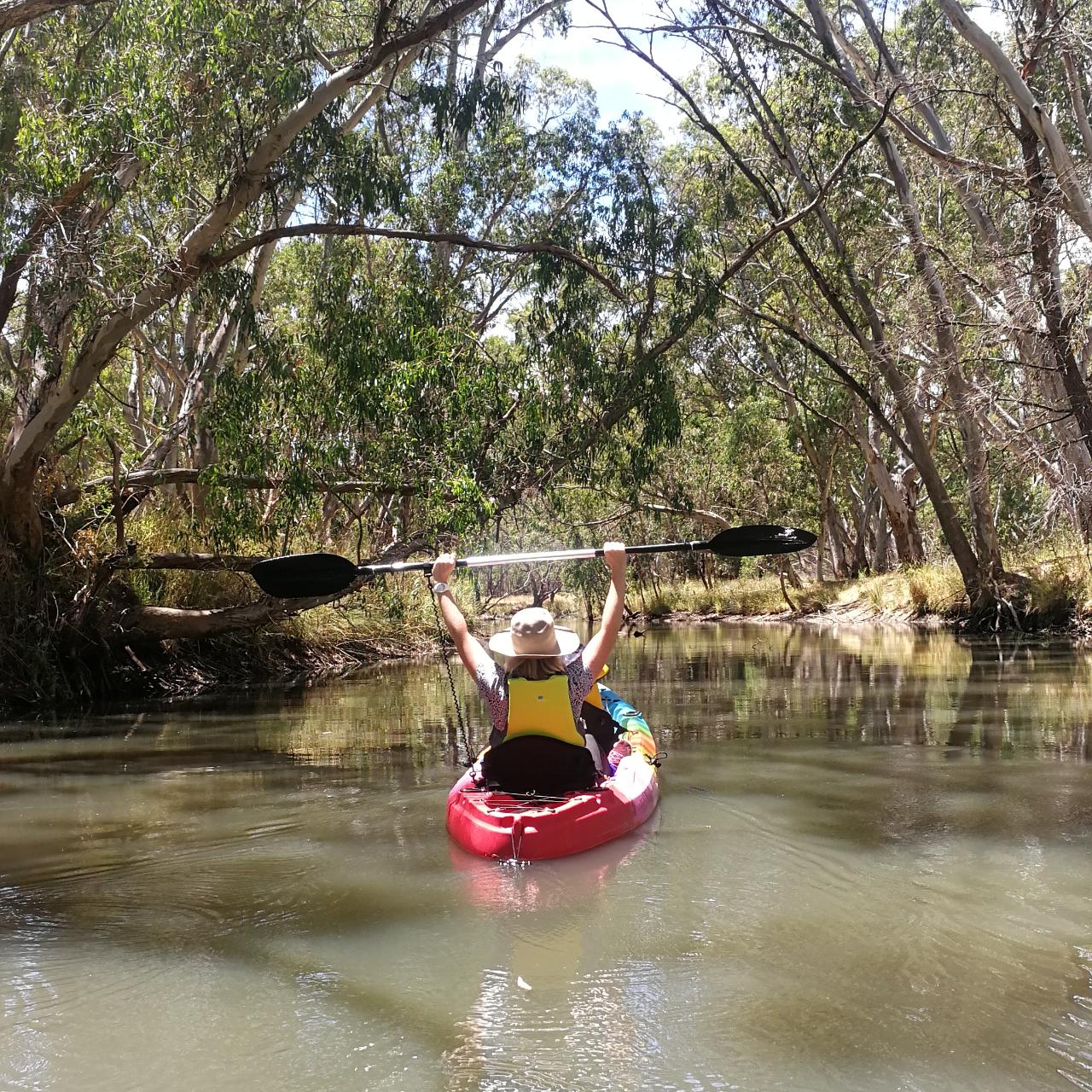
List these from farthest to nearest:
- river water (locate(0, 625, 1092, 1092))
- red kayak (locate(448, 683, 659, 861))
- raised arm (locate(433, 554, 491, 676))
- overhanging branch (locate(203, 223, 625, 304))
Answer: overhanging branch (locate(203, 223, 625, 304)) < raised arm (locate(433, 554, 491, 676)) < red kayak (locate(448, 683, 659, 861)) < river water (locate(0, 625, 1092, 1092))

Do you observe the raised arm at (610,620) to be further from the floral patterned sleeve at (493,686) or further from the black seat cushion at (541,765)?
the black seat cushion at (541,765)

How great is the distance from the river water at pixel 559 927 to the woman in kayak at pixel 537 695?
53cm

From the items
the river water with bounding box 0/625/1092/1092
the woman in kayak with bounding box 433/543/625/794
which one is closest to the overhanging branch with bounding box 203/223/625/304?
the river water with bounding box 0/625/1092/1092

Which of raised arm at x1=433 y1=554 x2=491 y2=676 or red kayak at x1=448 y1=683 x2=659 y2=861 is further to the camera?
raised arm at x1=433 y1=554 x2=491 y2=676

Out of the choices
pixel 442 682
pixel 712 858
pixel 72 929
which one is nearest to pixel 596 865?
pixel 712 858

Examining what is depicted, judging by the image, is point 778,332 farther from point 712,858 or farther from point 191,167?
point 712,858

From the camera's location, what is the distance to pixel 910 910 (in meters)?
4.13

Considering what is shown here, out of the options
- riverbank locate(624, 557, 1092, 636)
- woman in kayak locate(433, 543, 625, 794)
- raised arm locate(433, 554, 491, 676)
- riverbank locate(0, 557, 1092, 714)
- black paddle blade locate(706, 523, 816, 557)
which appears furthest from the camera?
riverbank locate(624, 557, 1092, 636)

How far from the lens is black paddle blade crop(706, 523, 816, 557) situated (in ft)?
24.1

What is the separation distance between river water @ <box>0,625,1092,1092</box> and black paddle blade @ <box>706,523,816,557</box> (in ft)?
5.02

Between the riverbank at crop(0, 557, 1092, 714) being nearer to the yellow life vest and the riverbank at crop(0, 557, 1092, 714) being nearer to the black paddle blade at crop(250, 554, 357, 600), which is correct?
the black paddle blade at crop(250, 554, 357, 600)

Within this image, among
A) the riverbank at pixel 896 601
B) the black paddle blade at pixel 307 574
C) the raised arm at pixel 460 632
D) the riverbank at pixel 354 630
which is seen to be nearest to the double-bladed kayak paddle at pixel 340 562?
the black paddle blade at pixel 307 574

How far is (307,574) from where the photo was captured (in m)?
7.59

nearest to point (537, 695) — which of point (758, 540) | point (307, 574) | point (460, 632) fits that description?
point (460, 632)
